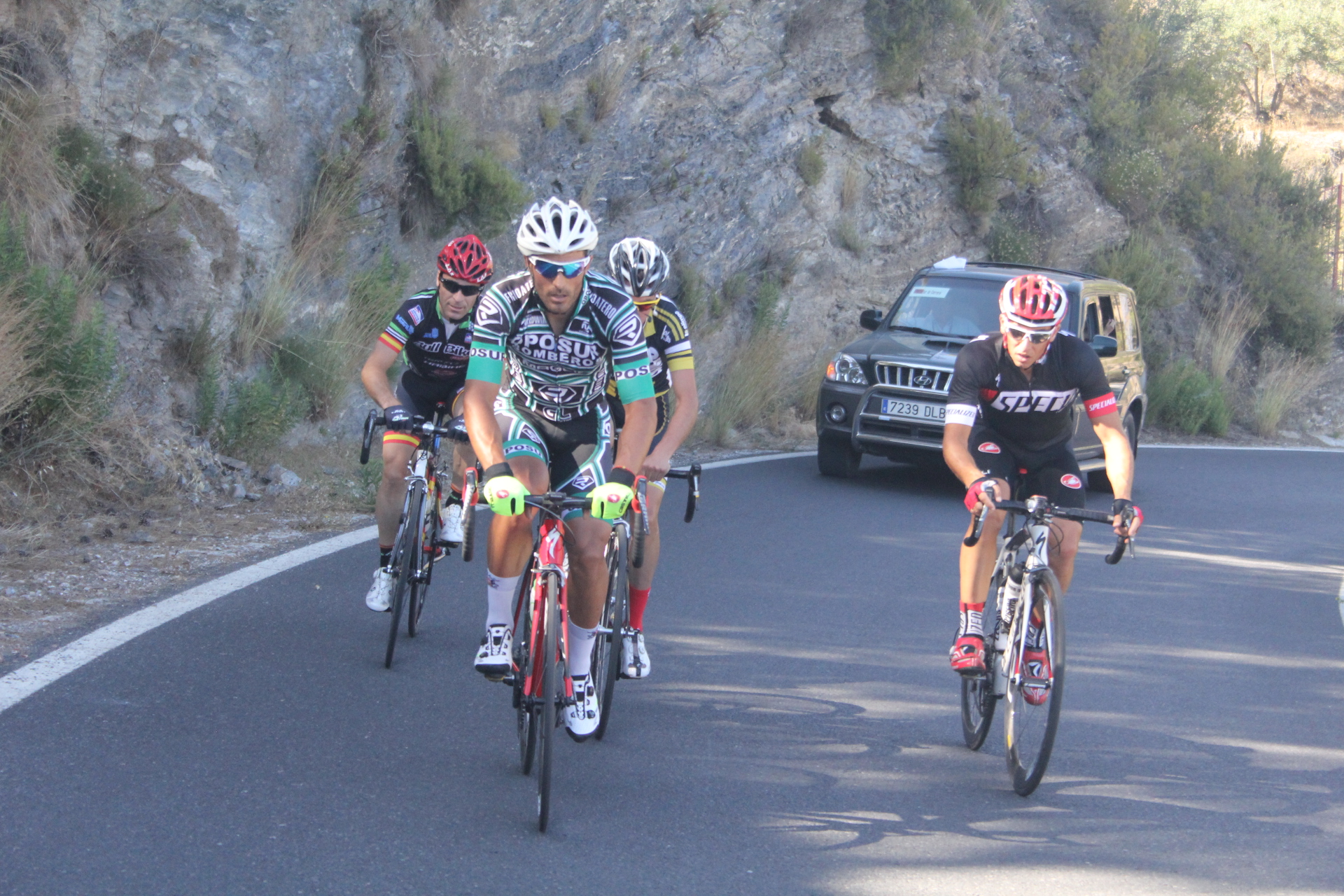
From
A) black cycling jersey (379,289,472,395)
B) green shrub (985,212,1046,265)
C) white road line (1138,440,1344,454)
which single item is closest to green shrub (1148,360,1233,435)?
white road line (1138,440,1344,454)

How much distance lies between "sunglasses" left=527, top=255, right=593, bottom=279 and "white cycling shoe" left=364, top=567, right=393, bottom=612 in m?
2.22

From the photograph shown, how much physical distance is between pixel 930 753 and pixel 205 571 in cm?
412

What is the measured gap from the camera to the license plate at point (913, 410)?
37.7 feet

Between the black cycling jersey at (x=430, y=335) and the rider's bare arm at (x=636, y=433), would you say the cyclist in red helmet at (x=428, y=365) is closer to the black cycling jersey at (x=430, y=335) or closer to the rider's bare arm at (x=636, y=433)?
the black cycling jersey at (x=430, y=335)

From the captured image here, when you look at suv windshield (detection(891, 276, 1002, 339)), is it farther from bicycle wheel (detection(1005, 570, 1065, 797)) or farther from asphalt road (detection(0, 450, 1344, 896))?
bicycle wheel (detection(1005, 570, 1065, 797))

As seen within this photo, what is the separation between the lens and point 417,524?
6.04 metres

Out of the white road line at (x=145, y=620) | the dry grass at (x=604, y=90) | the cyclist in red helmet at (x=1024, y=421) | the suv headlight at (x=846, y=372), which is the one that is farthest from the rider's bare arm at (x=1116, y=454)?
the dry grass at (x=604, y=90)

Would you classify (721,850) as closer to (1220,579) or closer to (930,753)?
(930,753)

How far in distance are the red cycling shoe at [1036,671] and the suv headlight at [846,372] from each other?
7.25m

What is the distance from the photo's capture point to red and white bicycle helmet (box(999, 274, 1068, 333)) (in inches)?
197

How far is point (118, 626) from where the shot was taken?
19.7 feet

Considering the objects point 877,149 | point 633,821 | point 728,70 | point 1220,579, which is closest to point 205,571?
point 633,821

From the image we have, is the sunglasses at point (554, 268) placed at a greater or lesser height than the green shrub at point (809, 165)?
lesser

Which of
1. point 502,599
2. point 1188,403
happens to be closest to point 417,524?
point 502,599
